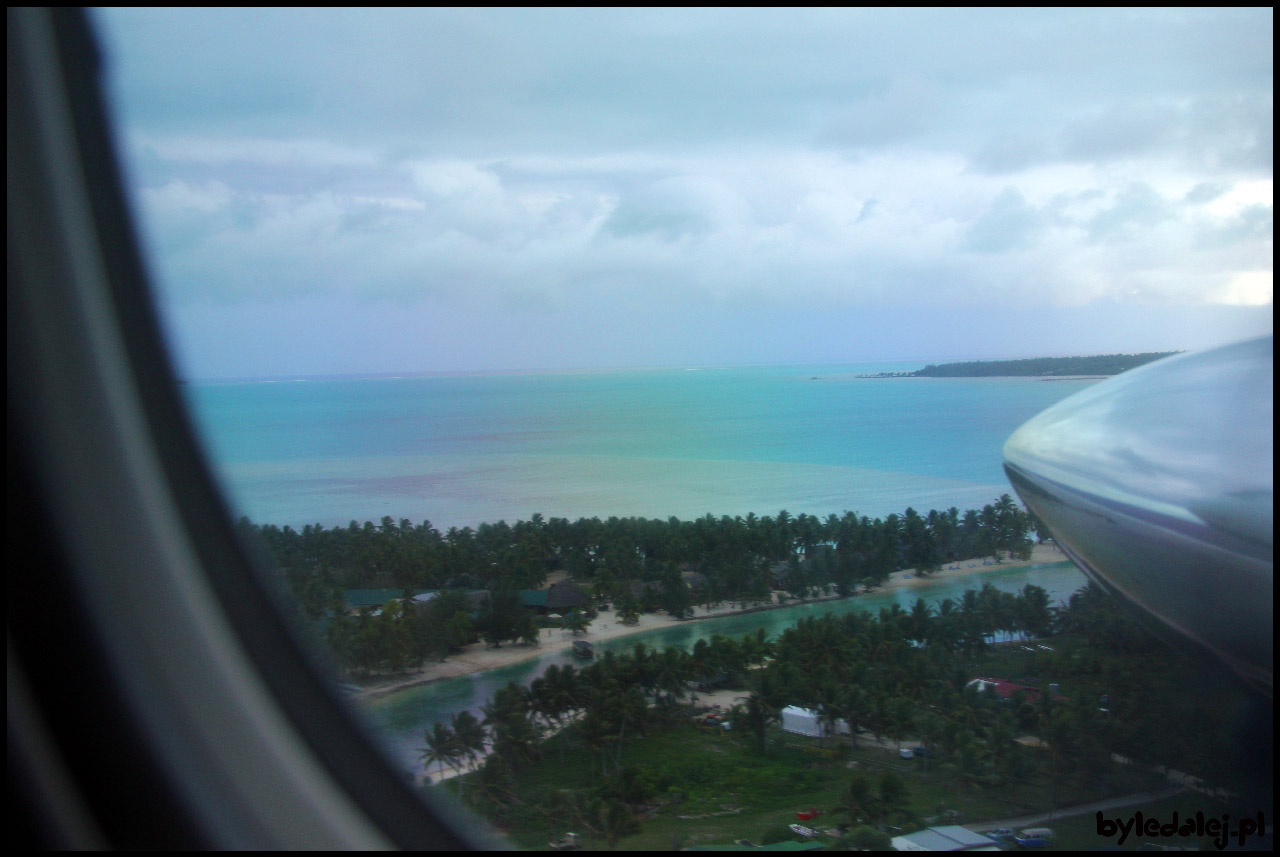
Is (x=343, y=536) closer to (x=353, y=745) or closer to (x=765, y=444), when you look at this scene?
(x=353, y=745)

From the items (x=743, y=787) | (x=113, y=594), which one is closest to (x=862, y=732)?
(x=743, y=787)

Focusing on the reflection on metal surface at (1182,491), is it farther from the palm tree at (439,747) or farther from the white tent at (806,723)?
the palm tree at (439,747)

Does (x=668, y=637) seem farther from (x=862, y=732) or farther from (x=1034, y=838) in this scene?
(x=1034, y=838)

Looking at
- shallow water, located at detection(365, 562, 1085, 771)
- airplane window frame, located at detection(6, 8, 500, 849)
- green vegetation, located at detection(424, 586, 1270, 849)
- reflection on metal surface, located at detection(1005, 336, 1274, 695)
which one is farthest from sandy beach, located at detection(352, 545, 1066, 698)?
airplane window frame, located at detection(6, 8, 500, 849)

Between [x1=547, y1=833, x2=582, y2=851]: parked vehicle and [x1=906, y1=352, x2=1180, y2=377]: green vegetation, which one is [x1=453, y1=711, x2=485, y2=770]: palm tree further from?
[x1=906, y1=352, x2=1180, y2=377]: green vegetation

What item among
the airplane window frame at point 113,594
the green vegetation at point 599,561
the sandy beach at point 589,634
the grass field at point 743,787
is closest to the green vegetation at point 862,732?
the grass field at point 743,787

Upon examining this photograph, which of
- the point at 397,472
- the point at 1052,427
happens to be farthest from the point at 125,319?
the point at 397,472

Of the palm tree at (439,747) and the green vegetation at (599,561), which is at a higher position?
the green vegetation at (599,561)
